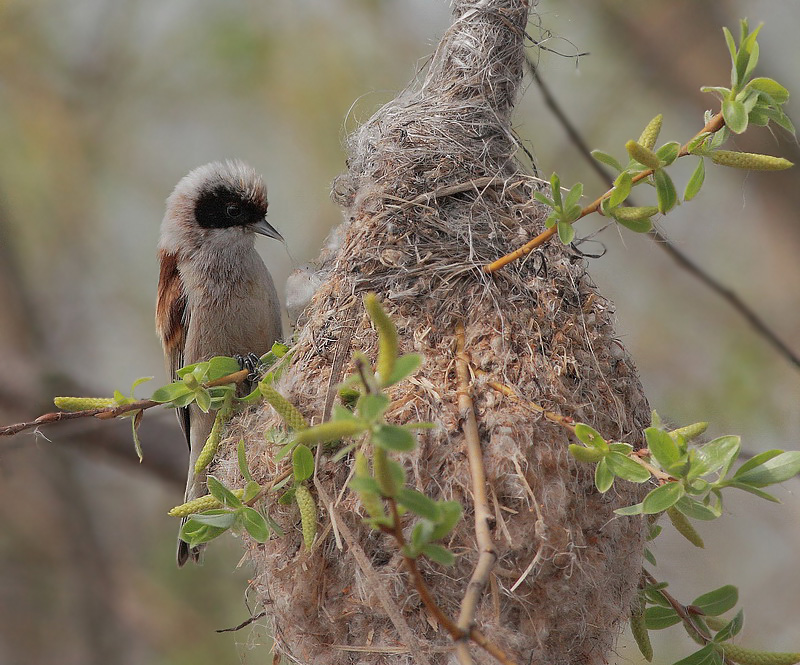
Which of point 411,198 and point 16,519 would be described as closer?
point 411,198

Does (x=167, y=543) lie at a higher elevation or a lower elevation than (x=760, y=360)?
lower

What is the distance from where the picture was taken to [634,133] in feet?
19.4

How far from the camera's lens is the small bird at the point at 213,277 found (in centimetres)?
315

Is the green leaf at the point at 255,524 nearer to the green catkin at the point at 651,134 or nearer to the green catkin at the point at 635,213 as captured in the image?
the green catkin at the point at 635,213

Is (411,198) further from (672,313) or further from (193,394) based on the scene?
(672,313)

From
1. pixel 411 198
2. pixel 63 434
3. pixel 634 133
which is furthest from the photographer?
pixel 634 133

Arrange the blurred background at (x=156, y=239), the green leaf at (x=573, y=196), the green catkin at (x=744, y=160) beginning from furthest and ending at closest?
the blurred background at (x=156, y=239), the green leaf at (x=573, y=196), the green catkin at (x=744, y=160)

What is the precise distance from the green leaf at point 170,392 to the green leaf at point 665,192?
1.23m

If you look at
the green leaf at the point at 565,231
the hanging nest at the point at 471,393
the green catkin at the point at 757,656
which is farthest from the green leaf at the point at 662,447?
the green catkin at the point at 757,656

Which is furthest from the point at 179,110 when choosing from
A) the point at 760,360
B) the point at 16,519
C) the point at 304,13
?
the point at 760,360

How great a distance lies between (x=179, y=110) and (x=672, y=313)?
13.5 feet

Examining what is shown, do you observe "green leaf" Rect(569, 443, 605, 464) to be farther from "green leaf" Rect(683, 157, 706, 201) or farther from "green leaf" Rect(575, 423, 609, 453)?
"green leaf" Rect(683, 157, 706, 201)

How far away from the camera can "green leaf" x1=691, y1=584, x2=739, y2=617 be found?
6.98 feet

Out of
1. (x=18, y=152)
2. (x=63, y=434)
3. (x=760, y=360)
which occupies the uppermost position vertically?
(x=18, y=152)
